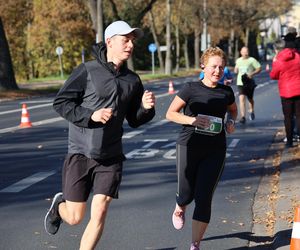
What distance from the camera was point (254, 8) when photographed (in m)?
72.4

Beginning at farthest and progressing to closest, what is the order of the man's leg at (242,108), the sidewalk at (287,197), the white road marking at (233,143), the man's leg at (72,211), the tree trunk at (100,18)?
the tree trunk at (100,18)
the man's leg at (242,108)
the white road marking at (233,143)
the sidewalk at (287,197)
the man's leg at (72,211)

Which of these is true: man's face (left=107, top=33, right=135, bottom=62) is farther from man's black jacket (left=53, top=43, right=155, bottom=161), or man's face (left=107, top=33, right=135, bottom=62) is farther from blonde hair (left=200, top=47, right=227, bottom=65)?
blonde hair (left=200, top=47, right=227, bottom=65)

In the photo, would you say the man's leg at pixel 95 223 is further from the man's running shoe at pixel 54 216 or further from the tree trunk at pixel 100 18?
the tree trunk at pixel 100 18

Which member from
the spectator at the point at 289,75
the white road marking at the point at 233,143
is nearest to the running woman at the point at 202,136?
the spectator at the point at 289,75

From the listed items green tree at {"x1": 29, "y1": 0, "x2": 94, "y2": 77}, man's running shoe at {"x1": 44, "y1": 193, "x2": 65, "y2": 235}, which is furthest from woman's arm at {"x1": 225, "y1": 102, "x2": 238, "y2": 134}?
green tree at {"x1": 29, "y1": 0, "x2": 94, "y2": 77}

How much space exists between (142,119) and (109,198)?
2.10ft

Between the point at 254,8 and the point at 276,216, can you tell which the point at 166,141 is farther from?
the point at 254,8

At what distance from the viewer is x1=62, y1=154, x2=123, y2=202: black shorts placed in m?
4.84

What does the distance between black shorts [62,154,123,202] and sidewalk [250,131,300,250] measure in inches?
64.0

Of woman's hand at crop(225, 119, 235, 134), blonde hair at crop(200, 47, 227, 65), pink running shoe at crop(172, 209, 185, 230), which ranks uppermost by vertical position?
blonde hair at crop(200, 47, 227, 65)

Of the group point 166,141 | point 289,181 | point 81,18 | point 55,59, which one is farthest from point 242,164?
point 55,59

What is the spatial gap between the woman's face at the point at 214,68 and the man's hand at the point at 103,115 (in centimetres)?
119

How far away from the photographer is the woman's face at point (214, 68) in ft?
17.7

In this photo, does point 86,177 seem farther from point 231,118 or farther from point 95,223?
point 231,118
